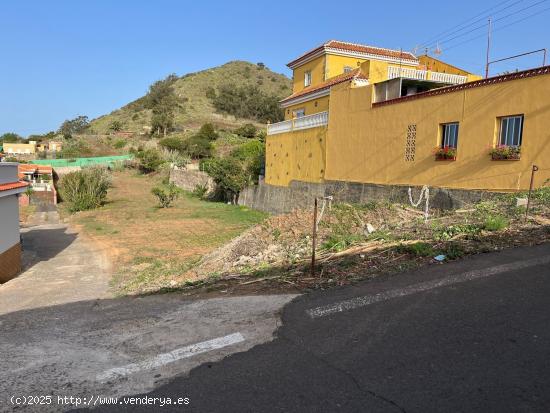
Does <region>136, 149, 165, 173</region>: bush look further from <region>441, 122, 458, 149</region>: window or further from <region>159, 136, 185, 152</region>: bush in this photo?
<region>441, 122, 458, 149</region>: window

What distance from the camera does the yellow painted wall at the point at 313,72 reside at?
27.1 metres

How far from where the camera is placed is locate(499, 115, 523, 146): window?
1096 centimetres

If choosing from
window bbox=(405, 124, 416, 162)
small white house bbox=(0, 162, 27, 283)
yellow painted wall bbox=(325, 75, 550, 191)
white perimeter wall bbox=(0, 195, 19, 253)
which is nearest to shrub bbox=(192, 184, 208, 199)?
yellow painted wall bbox=(325, 75, 550, 191)

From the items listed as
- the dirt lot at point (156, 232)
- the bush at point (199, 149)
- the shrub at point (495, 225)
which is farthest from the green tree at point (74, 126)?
the shrub at point (495, 225)

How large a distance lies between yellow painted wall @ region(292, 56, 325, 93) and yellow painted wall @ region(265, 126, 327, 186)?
606 cm

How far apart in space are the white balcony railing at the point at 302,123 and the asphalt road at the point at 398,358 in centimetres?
1546

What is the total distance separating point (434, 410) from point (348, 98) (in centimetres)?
1589

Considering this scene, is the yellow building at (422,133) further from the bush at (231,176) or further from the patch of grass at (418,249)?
the patch of grass at (418,249)

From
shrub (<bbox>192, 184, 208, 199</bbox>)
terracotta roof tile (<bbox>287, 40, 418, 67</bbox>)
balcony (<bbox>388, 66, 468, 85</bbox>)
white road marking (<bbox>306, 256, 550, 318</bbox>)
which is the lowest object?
shrub (<bbox>192, 184, 208, 199</bbox>)

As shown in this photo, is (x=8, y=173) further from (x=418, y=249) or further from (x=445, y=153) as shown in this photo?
(x=445, y=153)

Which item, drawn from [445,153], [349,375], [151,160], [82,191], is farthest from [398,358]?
[151,160]

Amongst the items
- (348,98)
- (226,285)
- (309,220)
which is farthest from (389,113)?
(226,285)

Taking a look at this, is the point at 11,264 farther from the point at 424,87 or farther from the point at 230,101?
the point at 230,101

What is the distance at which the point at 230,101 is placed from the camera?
258 feet
